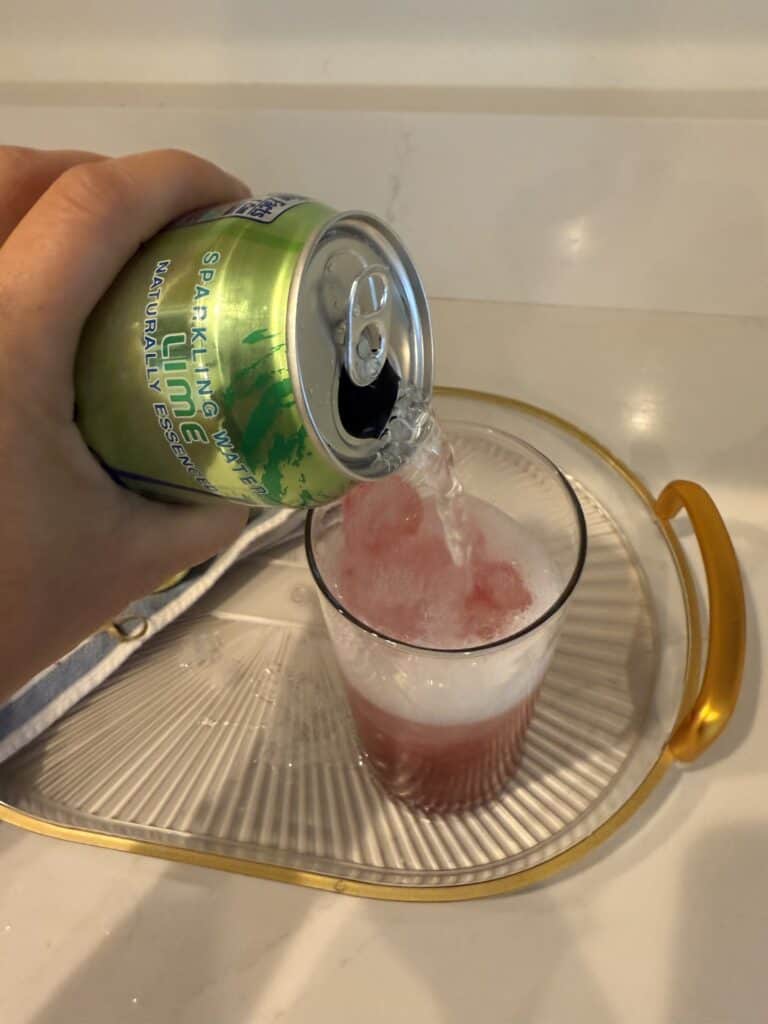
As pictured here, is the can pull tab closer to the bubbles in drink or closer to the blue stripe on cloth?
the bubbles in drink

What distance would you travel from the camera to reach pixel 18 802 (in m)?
0.51

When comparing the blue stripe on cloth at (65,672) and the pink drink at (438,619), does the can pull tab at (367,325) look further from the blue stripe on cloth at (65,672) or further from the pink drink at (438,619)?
the blue stripe on cloth at (65,672)

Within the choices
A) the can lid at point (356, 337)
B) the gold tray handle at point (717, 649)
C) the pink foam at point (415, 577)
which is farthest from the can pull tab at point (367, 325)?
the gold tray handle at point (717, 649)

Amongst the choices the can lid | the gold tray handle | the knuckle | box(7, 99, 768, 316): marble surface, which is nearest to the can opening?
the can lid

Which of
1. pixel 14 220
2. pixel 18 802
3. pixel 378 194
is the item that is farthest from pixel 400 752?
pixel 378 194

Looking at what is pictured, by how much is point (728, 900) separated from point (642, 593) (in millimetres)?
197

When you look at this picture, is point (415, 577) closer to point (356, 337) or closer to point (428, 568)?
point (428, 568)

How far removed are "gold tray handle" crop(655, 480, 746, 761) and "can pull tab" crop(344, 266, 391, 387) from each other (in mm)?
231

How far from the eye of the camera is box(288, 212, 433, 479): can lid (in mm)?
313

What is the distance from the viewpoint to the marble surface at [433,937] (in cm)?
42

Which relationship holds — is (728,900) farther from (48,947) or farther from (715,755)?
(48,947)

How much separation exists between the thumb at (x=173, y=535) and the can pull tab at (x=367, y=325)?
0.10 metres

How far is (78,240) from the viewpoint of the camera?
32cm

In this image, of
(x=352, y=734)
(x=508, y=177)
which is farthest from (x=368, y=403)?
(x=508, y=177)
